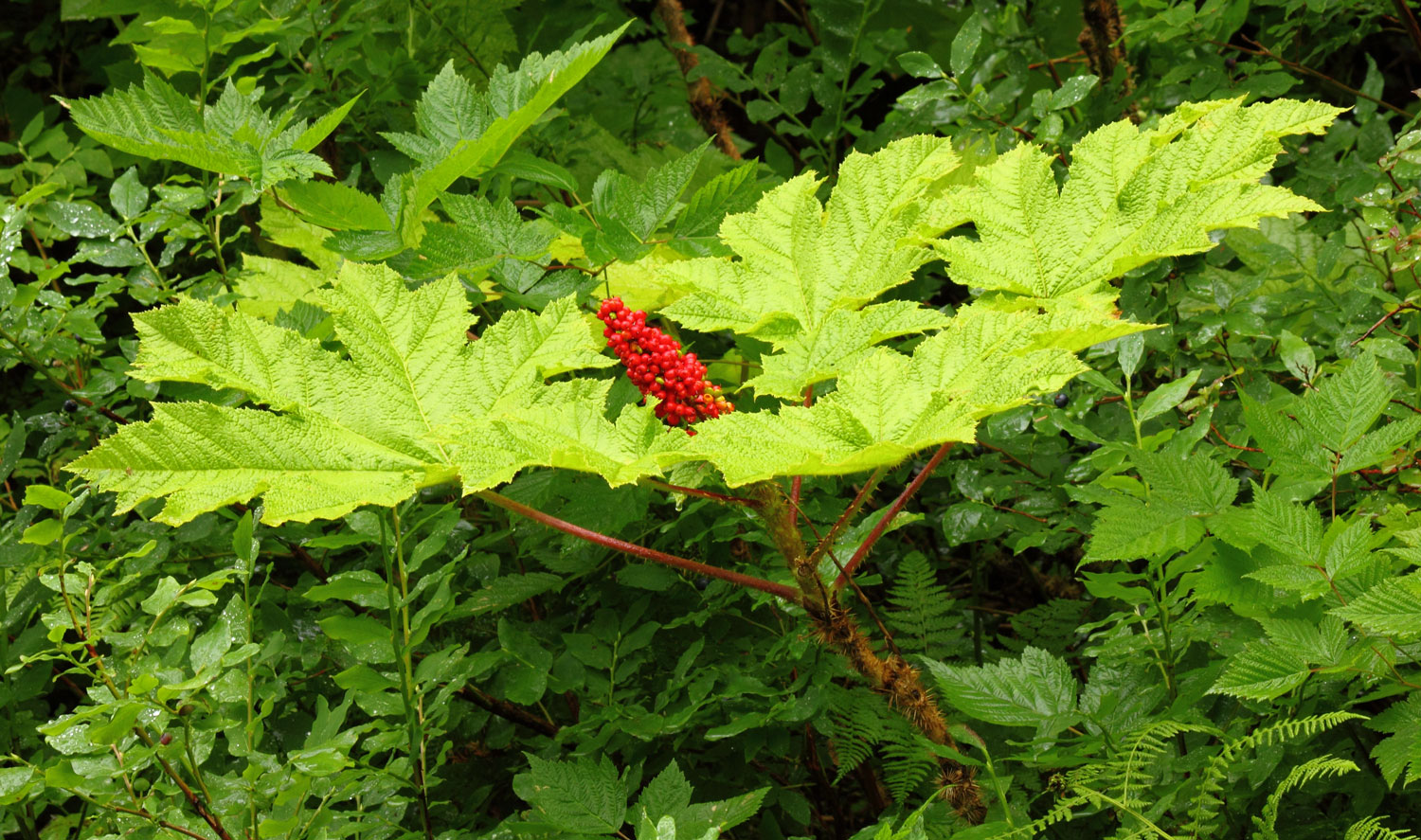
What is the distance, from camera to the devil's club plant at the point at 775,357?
2.37 ft

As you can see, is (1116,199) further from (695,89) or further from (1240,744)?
(695,89)

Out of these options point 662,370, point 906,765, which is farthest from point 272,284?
point 906,765

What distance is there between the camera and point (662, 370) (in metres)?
0.85

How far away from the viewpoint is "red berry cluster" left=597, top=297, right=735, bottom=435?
0.84 metres

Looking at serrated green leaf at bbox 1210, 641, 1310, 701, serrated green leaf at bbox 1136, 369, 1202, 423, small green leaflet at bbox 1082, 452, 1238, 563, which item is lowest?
serrated green leaf at bbox 1210, 641, 1310, 701

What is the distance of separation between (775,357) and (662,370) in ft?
0.29

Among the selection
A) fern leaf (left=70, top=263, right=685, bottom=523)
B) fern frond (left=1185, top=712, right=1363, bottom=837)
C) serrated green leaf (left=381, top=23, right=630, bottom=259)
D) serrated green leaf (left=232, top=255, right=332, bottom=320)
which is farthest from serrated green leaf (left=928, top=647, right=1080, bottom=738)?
serrated green leaf (left=232, top=255, right=332, bottom=320)

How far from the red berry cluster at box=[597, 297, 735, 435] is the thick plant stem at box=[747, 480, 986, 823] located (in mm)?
79

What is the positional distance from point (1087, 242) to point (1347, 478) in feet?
1.34

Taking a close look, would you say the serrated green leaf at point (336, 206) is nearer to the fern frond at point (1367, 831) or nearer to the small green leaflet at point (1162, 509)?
the small green leaflet at point (1162, 509)

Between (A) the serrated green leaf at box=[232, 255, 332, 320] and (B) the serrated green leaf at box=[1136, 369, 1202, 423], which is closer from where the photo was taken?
(B) the serrated green leaf at box=[1136, 369, 1202, 423]

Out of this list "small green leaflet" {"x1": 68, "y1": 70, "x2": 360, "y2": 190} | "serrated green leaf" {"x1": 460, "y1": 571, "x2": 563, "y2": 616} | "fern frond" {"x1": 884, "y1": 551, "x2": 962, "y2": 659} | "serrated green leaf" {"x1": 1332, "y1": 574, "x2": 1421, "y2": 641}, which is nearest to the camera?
"serrated green leaf" {"x1": 1332, "y1": 574, "x2": 1421, "y2": 641}

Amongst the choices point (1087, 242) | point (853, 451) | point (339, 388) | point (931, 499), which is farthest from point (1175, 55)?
point (339, 388)

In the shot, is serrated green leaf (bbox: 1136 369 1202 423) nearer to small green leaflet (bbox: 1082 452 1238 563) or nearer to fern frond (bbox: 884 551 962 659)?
small green leaflet (bbox: 1082 452 1238 563)
